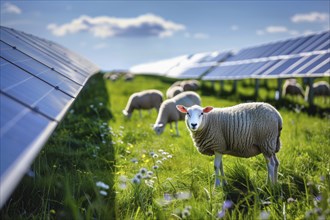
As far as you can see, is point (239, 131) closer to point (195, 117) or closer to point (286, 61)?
point (195, 117)

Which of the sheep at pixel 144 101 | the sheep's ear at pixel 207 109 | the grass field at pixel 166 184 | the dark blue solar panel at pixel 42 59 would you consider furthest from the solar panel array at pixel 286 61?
the dark blue solar panel at pixel 42 59

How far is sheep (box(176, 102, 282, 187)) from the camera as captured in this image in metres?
5.12

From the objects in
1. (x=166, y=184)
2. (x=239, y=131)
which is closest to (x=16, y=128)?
(x=166, y=184)

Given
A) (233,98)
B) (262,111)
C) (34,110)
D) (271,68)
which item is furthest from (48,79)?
(233,98)

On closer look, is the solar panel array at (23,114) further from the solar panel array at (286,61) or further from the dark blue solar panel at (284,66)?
the dark blue solar panel at (284,66)

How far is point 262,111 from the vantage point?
16.9 feet

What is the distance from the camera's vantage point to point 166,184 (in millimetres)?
4926

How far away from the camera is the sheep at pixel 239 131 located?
16.8 feet

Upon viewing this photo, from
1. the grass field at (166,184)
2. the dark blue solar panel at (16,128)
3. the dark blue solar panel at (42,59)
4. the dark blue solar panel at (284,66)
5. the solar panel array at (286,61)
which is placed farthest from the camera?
the dark blue solar panel at (284,66)

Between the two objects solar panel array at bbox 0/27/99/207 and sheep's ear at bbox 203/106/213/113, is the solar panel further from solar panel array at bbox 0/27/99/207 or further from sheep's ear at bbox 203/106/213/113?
solar panel array at bbox 0/27/99/207

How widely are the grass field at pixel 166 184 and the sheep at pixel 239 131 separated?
0.81 feet

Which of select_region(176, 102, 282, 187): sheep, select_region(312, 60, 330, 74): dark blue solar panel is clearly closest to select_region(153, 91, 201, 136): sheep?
select_region(176, 102, 282, 187): sheep

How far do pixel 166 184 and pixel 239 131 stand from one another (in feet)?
4.20

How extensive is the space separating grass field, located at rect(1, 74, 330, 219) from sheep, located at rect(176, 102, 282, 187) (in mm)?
247
